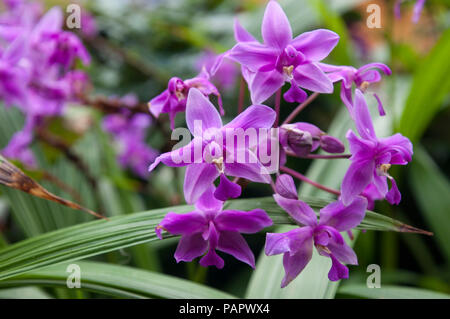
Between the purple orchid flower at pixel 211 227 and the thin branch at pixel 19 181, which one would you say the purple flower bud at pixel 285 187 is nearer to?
the purple orchid flower at pixel 211 227

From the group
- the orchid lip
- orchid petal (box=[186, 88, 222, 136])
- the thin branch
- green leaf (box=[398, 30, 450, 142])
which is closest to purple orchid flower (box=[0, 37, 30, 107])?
the thin branch

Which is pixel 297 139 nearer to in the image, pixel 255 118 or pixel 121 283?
pixel 255 118

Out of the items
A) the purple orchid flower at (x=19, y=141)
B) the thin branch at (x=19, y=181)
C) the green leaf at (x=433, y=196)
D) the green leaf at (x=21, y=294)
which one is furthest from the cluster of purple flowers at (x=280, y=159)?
the green leaf at (x=433, y=196)

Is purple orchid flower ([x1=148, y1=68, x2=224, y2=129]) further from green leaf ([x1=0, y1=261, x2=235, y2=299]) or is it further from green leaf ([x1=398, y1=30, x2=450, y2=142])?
green leaf ([x1=398, y1=30, x2=450, y2=142])

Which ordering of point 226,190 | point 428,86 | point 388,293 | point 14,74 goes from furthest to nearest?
point 428,86, point 14,74, point 388,293, point 226,190

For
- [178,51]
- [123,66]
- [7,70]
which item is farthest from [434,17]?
[7,70]

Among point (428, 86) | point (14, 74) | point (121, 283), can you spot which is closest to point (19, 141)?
point (14, 74)

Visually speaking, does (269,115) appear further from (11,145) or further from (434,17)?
(434,17)

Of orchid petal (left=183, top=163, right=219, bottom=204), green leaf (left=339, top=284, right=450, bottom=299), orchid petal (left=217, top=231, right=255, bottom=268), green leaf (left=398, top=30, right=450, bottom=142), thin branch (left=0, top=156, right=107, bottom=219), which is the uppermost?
green leaf (left=398, top=30, right=450, bottom=142)
